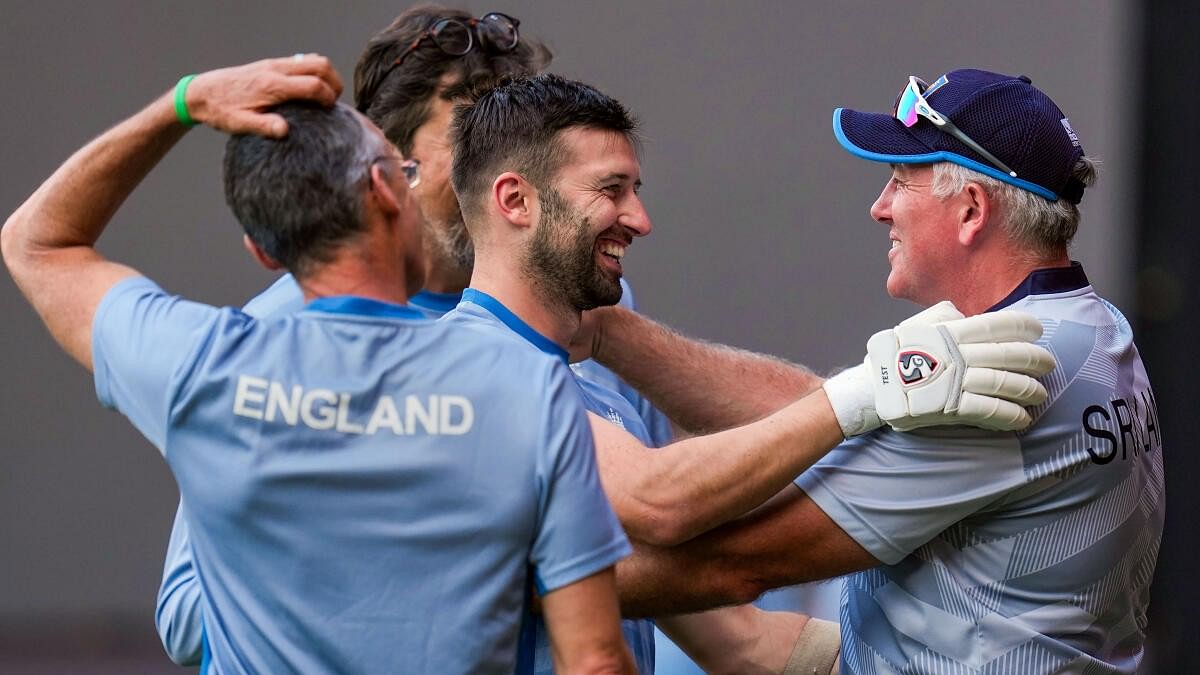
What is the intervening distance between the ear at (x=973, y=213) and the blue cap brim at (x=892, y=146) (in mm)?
32

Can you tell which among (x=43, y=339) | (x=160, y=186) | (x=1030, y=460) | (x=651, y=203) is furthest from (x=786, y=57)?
(x=1030, y=460)

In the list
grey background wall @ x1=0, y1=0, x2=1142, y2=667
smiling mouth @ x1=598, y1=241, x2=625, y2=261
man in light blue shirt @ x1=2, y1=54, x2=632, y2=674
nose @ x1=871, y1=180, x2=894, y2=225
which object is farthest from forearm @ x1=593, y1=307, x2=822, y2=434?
grey background wall @ x1=0, y1=0, x2=1142, y2=667

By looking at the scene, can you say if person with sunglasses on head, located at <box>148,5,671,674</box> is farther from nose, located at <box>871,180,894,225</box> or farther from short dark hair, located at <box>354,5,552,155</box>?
nose, located at <box>871,180,894,225</box>

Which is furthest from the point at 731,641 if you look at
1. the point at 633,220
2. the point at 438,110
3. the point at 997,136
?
the point at 438,110

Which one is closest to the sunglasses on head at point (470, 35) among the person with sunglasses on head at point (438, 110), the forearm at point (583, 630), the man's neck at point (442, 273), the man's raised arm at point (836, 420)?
the person with sunglasses on head at point (438, 110)

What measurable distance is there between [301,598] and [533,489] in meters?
0.30

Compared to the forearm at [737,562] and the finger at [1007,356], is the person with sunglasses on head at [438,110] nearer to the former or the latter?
the forearm at [737,562]

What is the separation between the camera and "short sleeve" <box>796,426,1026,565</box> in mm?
2197

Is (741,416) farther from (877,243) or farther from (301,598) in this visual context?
(877,243)

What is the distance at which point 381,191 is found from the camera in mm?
1822

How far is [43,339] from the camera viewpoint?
5.98 meters

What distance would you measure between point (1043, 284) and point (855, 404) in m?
0.41

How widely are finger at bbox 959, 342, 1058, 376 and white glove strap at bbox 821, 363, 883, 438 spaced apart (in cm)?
16

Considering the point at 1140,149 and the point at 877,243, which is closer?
the point at 1140,149
